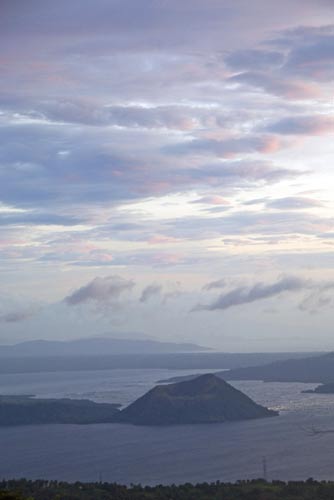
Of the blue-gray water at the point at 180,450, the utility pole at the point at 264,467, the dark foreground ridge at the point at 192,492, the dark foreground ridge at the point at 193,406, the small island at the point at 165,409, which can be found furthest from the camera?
the small island at the point at 165,409

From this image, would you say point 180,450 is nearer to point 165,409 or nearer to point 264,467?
point 264,467

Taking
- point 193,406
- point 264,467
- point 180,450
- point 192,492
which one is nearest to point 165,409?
point 193,406

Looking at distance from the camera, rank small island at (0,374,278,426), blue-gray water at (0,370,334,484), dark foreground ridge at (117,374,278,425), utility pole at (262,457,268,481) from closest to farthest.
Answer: utility pole at (262,457,268,481), blue-gray water at (0,370,334,484), dark foreground ridge at (117,374,278,425), small island at (0,374,278,426)

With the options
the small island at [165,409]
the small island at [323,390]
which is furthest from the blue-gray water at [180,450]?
the small island at [323,390]

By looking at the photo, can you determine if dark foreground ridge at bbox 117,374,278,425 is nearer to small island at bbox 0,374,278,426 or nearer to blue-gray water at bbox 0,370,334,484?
small island at bbox 0,374,278,426

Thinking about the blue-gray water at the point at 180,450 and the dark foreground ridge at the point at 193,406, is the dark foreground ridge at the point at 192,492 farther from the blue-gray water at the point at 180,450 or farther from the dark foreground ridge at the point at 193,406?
the dark foreground ridge at the point at 193,406

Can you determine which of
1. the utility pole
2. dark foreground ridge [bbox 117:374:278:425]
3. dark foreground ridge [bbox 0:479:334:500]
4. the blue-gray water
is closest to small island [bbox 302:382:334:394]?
the blue-gray water

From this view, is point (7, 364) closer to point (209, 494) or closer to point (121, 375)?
point (121, 375)

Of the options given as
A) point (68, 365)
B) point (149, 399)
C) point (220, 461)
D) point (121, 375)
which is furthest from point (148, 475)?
point (68, 365)
